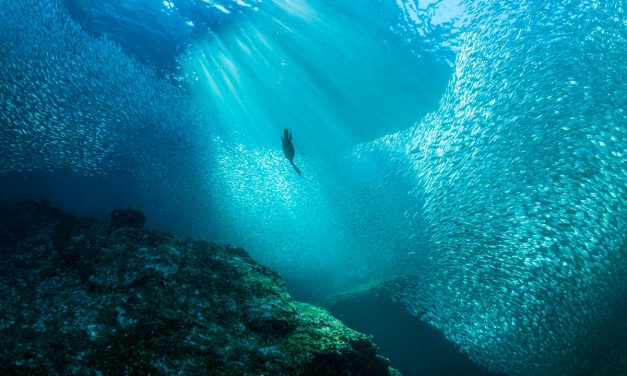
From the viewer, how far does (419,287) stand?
1366 cm

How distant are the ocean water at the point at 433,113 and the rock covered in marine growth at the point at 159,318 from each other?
8.39m

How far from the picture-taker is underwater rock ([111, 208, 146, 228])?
638 cm

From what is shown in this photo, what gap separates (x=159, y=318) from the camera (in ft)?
10.6

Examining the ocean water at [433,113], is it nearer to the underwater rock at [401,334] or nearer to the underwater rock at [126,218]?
the underwater rock at [401,334]

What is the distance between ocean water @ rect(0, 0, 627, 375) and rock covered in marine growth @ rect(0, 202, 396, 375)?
8391mm

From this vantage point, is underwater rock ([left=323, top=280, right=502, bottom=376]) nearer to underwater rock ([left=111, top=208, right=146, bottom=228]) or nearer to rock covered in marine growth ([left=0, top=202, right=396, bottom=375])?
rock covered in marine growth ([left=0, top=202, right=396, bottom=375])

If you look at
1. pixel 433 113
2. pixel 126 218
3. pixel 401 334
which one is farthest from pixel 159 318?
pixel 433 113

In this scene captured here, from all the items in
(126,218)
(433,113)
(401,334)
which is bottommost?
(401,334)

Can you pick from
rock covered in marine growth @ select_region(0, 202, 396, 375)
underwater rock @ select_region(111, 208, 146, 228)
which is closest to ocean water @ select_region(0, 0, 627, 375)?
Answer: rock covered in marine growth @ select_region(0, 202, 396, 375)

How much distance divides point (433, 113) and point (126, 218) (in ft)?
57.2

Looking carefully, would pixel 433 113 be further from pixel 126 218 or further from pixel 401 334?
pixel 126 218

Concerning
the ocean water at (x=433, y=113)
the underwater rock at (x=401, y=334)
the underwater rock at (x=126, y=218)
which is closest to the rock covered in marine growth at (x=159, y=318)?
the underwater rock at (x=126, y=218)

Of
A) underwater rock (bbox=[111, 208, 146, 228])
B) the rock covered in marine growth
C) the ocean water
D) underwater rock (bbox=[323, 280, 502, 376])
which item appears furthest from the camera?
underwater rock (bbox=[323, 280, 502, 376])

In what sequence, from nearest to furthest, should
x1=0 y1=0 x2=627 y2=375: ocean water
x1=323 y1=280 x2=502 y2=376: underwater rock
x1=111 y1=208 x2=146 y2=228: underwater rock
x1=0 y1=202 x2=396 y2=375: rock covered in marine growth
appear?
x1=0 y1=202 x2=396 y2=375: rock covered in marine growth, x1=111 y1=208 x2=146 y2=228: underwater rock, x1=0 y1=0 x2=627 y2=375: ocean water, x1=323 y1=280 x2=502 y2=376: underwater rock
